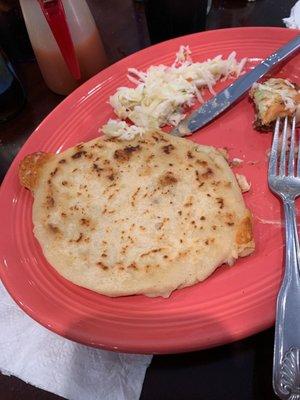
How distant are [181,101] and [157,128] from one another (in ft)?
0.38

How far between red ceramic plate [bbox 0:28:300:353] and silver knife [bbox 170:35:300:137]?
0.09 feet

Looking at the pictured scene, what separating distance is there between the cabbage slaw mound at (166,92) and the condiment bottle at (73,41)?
0.26 m

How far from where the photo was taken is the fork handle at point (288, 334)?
726 mm

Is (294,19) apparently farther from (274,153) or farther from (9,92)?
(9,92)

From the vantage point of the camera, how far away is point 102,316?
894 mm

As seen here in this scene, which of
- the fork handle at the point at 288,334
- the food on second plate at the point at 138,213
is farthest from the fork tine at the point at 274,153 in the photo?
the fork handle at the point at 288,334

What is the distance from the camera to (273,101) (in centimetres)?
111

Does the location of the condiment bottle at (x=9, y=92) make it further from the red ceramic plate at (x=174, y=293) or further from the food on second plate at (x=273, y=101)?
the food on second plate at (x=273, y=101)

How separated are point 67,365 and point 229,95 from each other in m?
0.85

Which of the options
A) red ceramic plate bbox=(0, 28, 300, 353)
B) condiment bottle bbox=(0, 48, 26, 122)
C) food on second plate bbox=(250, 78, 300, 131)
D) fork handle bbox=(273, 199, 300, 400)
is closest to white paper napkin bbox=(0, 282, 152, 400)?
red ceramic plate bbox=(0, 28, 300, 353)

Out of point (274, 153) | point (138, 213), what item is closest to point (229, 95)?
point (274, 153)

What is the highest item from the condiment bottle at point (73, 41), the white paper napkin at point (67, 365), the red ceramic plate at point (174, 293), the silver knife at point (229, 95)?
the condiment bottle at point (73, 41)

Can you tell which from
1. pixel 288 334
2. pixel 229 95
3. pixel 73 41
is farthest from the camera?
pixel 73 41

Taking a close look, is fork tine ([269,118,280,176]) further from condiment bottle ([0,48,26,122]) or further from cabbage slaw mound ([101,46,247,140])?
condiment bottle ([0,48,26,122])
